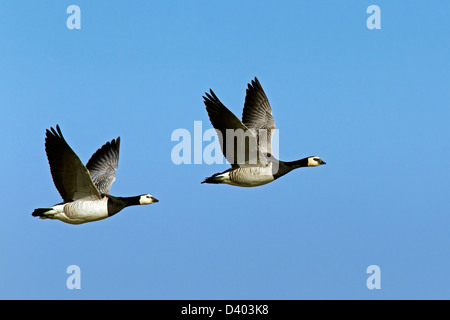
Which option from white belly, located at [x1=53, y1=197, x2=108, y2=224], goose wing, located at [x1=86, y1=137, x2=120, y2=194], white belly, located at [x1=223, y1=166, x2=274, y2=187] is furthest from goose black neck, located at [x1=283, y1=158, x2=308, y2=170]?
white belly, located at [x1=53, y1=197, x2=108, y2=224]

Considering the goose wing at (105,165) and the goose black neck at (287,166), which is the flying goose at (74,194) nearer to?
the goose wing at (105,165)

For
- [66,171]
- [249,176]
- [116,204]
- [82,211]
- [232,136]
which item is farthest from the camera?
[249,176]

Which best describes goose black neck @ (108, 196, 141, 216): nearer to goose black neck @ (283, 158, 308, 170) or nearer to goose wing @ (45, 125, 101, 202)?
goose wing @ (45, 125, 101, 202)

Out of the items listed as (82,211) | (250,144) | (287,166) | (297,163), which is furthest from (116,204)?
(297,163)

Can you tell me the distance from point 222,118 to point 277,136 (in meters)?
1.88

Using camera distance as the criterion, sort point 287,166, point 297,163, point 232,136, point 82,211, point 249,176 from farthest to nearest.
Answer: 1. point 297,163
2. point 287,166
3. point 249,176
4. point 232,136
5. point 82,211

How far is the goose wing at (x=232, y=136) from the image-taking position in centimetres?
1177

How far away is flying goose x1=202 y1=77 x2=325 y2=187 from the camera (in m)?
11.9

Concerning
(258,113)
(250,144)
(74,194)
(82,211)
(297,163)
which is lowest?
(82,211)

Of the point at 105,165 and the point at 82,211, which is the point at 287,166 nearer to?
the point at 105,165

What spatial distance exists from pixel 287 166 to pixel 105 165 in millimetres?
3599

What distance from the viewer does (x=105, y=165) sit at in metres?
13.8

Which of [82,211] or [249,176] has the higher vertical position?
[249,176]

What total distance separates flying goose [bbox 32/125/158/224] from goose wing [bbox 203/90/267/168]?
5.45ft
